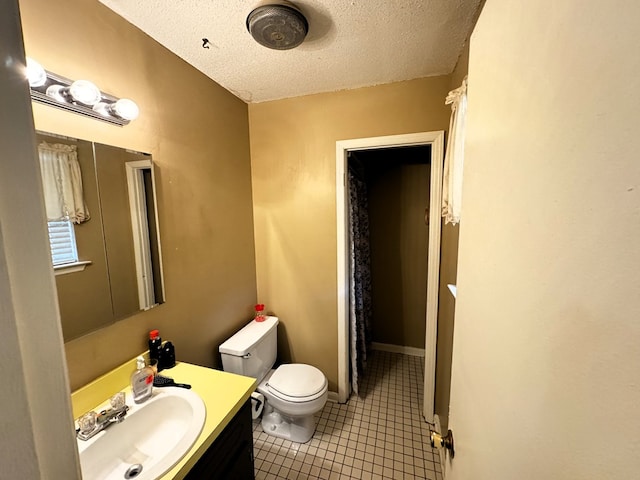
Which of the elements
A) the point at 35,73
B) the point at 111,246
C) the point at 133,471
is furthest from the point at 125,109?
the point at 133,471

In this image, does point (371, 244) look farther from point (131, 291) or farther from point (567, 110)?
point (567, 110)

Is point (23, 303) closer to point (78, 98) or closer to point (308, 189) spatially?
point (78, 98)

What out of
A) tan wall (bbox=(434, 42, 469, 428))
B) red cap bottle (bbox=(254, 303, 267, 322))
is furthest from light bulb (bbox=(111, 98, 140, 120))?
tan wall (bbox=(434, 42, 469, 428))

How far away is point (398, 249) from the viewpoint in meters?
2.73

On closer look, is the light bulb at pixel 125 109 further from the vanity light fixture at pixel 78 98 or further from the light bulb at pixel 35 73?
the light bulb at pixel 35 73

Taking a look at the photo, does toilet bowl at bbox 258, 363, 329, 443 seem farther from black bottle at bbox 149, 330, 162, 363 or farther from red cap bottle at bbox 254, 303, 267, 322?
black bottle at bbox 149, 330, 162, 363

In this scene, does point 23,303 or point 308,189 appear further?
point 308,189

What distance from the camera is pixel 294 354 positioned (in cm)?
215

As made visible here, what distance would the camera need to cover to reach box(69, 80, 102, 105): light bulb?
923mm

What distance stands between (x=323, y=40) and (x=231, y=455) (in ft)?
6.21

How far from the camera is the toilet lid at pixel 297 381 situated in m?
1.66

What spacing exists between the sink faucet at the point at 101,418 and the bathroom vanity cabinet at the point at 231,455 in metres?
0.35

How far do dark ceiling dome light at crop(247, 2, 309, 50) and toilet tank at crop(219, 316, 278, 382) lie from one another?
165cm

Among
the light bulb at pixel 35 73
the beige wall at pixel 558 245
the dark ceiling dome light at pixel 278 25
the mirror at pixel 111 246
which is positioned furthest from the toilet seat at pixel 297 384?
the dark ceiling dome light at pixel 278 25
